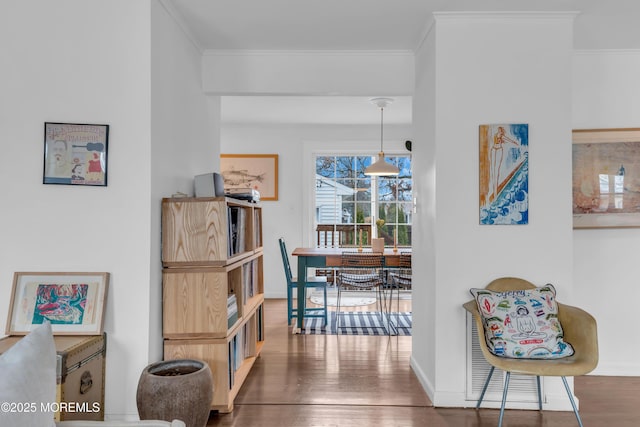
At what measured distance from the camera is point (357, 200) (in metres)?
6.50

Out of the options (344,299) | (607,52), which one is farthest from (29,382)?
(344,299)

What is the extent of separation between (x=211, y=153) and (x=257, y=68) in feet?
2.56

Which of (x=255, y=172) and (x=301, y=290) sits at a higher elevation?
(x=255, y=172)

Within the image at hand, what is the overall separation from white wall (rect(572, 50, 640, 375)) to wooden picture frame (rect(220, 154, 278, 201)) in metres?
3.98

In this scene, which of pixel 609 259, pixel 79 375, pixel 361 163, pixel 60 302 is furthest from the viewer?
pixel 361 163

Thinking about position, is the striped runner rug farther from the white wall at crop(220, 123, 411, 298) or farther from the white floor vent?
the white floor vent

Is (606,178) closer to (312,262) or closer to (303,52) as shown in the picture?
(303,52)

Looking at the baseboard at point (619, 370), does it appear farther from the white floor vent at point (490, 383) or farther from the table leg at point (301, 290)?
the table leg at point (301, 290)

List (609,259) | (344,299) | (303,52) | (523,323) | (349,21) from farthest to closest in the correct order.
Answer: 1. (344,299)
2. (303,52)
3. (609,259)
4. (349,21)
5. (523,323)

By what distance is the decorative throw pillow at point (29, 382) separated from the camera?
41.9 inches

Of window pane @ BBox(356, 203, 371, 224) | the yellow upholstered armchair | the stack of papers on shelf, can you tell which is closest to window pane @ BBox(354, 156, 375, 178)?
window pane @ BBox(356, 203, 371, 224)

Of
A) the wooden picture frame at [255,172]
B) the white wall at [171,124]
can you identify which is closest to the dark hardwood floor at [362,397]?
the white wall at [171,124]

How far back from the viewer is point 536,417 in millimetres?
2691

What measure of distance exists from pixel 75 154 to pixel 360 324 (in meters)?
3.38
